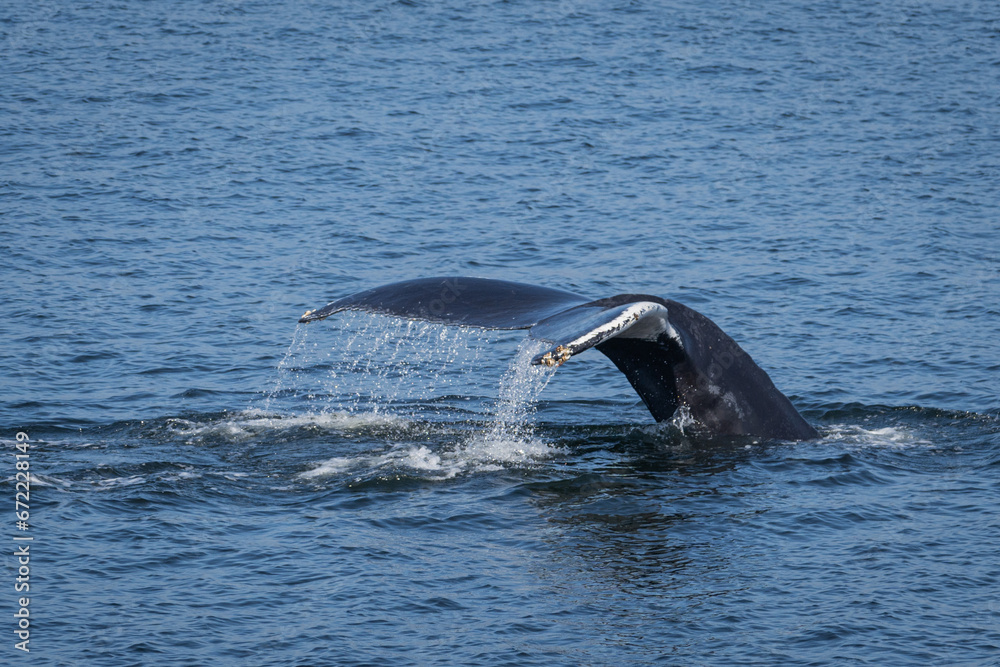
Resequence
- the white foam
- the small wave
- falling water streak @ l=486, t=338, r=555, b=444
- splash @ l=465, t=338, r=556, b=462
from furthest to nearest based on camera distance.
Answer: falling water streak @ l=486, t=338, r=555, b=444 < the white foam < splash @ l=465, t=338, r=556, b=462 < the small wave

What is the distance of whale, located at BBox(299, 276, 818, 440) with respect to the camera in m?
8.43

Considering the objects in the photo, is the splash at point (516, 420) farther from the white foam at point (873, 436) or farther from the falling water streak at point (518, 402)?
the white foam at point (873, 436)

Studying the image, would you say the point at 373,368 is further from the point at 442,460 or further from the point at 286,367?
the point at 442,460

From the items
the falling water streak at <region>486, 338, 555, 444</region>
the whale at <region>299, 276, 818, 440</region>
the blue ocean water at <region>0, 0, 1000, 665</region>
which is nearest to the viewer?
the whale at <region>299, 276, 818, 440</region>

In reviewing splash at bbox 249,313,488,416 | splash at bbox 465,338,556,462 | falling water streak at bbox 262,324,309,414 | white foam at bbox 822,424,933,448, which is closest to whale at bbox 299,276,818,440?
splash at bbox 465,338,556,462

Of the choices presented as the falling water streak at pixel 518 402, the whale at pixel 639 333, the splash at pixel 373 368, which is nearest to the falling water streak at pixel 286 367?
the splash at pixel 373 368

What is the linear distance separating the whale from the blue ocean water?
1.73 feet

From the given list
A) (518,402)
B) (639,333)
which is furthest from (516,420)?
(639,333)

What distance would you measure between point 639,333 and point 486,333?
25.2ft

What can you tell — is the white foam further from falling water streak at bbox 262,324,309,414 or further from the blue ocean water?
falling water streak at bbox 262,324,309,414

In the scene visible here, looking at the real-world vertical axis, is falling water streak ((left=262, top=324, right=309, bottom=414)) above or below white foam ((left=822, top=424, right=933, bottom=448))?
below

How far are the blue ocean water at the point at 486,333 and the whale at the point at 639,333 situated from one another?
1.73 feet

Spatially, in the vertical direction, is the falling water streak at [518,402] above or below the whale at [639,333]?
below

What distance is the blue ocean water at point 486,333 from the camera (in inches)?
340
